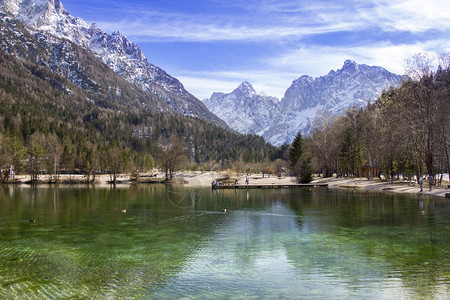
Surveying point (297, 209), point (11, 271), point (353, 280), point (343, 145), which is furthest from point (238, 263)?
point (343, 145)

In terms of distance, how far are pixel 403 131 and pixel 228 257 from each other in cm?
4592

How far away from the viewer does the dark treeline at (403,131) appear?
170ft

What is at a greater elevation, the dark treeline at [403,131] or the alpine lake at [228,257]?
the dark treeline at [403,131]

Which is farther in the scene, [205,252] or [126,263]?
[205,252]

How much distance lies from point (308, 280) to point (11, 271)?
1296cm

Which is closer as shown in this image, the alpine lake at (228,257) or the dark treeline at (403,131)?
the alpine lake at (228,257)

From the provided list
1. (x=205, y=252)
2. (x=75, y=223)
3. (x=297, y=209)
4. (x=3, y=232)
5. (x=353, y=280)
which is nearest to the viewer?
(x=353, y=280)

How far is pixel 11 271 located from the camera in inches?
619

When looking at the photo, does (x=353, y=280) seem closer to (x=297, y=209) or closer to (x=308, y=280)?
Result: (x=308, y=280)

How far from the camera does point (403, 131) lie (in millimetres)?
54094

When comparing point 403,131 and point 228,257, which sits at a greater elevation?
point 403,131

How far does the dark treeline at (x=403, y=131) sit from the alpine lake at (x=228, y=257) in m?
25.8

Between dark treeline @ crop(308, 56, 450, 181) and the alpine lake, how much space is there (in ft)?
84.6

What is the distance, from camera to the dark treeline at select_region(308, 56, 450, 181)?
2035 inches
